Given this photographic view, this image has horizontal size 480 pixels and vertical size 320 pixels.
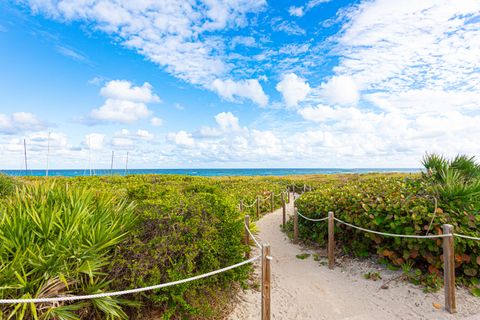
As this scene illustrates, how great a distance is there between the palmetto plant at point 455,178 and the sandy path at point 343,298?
5.91 feet

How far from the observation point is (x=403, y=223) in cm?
516

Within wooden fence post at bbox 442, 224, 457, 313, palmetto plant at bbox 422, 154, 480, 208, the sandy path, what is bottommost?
the sandy path

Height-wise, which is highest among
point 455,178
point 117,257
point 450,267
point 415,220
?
point 455,178

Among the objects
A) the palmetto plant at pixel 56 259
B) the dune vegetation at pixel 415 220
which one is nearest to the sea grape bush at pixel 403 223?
the dune vegetation at pixel 415 220

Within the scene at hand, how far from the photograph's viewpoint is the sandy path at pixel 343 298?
4117mm

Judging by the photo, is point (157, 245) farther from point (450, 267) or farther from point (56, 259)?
point (450, 267)

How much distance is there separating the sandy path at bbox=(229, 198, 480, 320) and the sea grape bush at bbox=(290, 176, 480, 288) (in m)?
0.42

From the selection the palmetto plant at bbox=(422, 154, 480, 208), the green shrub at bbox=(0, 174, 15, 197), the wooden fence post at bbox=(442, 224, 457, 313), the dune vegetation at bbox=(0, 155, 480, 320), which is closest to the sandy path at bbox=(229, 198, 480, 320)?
the wooden fence post at bbox=(442, 224, 457, 313)

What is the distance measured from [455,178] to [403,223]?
76.5 inches

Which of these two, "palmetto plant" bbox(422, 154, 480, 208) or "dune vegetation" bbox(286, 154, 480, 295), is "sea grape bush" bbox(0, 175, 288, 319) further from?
"palmetto plant" bbox(422, 154, 480, 208)

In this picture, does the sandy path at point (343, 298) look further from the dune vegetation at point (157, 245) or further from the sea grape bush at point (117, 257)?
the sea grape bush at point (117, 257)

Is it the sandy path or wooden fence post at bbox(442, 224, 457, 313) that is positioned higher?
wooden fence post at bbox(442, 224, 457, 313)

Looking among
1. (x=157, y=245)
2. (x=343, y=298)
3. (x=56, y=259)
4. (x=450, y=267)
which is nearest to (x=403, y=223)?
(x=450, y=267)

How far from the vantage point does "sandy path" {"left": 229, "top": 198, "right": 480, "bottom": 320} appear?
4117 millimetres
